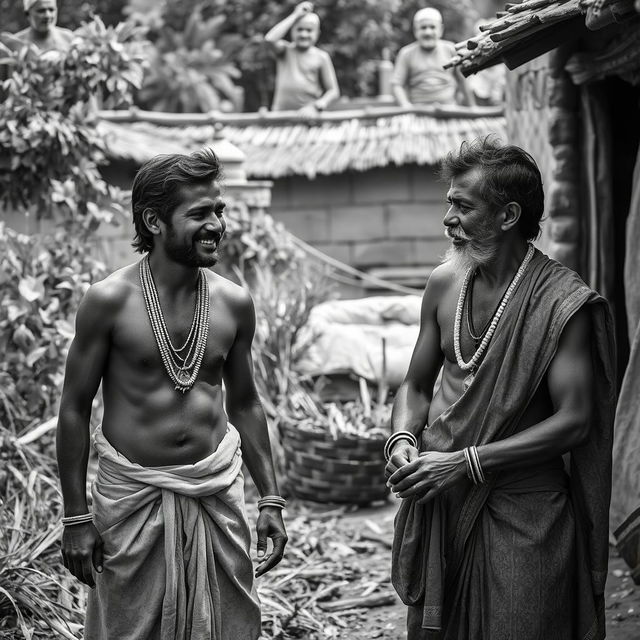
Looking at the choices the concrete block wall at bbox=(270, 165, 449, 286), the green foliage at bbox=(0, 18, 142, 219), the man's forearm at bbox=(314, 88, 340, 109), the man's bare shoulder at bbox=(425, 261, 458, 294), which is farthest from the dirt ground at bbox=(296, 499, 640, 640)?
the man's forearm at bbox=(314, 88, 340, 109)

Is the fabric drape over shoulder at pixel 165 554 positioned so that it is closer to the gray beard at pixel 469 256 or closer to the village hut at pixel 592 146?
the gray beard at pixel 469 256

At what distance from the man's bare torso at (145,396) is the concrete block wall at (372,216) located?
892cm

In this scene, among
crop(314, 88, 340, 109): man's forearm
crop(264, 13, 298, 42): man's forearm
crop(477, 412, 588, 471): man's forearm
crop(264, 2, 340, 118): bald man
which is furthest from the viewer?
crop(264, 2, 340, 118): bald man

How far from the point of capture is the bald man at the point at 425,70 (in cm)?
1273

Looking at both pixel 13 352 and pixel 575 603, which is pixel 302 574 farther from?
pixel 575 603

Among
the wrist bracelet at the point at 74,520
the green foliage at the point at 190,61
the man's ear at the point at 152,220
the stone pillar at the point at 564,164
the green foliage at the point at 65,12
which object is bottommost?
the wrist bracelet at the point at 74,520

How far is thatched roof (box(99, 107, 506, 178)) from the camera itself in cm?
1188

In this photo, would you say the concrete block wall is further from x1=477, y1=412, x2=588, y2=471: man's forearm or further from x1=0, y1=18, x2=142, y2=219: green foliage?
x1=477, y1=412, x2=588, y2=471: man's forearm

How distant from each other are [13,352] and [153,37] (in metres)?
18.7

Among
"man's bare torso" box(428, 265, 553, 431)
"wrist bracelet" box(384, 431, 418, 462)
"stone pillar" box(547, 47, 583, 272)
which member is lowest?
"wrist bracelet" box(384, 431, 418, 462)

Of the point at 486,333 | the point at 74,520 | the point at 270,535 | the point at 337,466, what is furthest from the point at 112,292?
the point at 337,466

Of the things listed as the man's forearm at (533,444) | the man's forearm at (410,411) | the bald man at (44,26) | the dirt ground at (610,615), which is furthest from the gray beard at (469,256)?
the bald man at (44,26)

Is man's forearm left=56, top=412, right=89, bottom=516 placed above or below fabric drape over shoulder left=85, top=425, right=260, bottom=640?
above

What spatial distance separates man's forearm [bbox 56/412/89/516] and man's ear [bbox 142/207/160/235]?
645 millimetres
